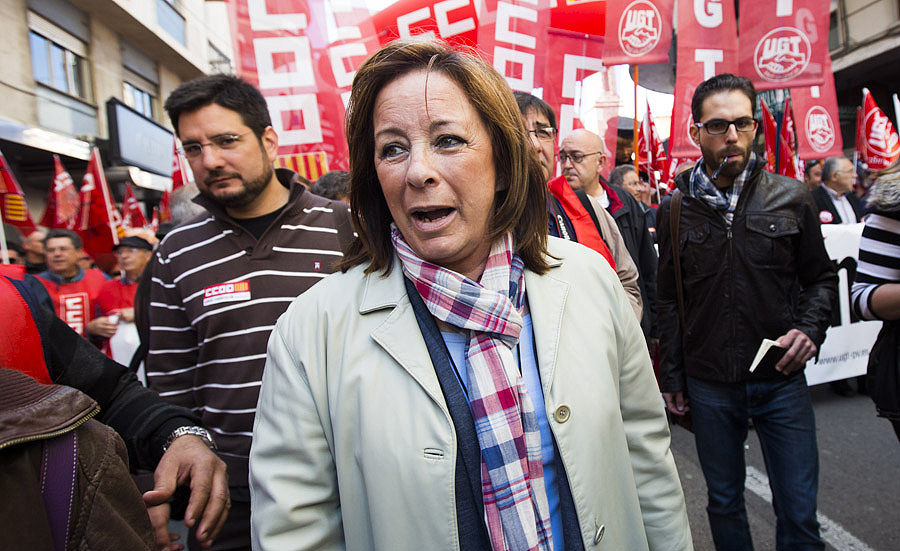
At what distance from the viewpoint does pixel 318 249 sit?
2.25 meters

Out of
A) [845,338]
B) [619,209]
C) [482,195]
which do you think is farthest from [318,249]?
[845,338]

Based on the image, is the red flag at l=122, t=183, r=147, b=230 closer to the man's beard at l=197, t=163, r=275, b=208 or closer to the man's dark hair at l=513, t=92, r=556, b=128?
the man's beard at l=197, t=163, r=275, b=208

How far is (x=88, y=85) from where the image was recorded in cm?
1354

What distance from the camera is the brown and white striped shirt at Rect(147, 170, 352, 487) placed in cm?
203

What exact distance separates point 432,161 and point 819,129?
823 centimetres

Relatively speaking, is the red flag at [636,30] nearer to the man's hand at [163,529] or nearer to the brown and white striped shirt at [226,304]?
the brown and white striped shirt at [226,304]

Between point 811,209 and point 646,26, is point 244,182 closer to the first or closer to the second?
point 811,209

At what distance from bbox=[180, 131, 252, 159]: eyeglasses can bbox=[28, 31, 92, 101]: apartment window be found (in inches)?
484

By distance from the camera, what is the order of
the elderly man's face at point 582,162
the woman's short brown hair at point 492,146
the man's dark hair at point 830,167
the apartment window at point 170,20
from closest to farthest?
the woman's short brown hair at point 492,146
the elderly man's face at point 582,162
the man's dark hair at point 830,167
the apartment window at point 170,20

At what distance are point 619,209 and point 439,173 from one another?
247cm

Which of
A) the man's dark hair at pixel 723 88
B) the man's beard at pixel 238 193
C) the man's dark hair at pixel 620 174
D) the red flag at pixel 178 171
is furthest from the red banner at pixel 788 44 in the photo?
the red flag at pixel 178 171

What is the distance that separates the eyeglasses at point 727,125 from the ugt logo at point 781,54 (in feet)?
14.9

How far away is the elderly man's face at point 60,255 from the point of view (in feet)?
16.9

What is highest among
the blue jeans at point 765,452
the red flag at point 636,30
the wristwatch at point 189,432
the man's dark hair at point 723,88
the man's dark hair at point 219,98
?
the red flag at point 636,30
